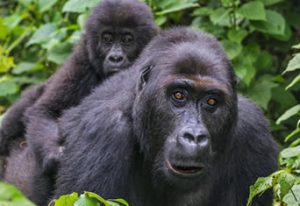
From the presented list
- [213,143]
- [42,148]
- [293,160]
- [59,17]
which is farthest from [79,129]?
[59,17]

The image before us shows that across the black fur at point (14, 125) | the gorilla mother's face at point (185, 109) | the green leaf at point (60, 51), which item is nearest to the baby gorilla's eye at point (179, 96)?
the gorilla mother's face at point (185, 109)

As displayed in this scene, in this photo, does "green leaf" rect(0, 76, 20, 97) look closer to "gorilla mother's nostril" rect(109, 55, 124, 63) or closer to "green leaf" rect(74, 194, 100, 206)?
"gorilla mother's nostril" rect(109, 55, 124, 63)

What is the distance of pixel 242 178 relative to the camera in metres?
5.20

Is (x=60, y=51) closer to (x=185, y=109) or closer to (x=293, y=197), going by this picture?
(x=185, y=109)

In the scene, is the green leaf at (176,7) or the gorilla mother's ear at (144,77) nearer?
the gorilla mother's ear at (144,77)

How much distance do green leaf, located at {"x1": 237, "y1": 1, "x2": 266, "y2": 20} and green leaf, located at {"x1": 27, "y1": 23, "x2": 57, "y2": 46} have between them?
193 centimetres

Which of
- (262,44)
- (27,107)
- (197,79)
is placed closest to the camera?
(197,79)

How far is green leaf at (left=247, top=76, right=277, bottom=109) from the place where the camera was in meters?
7.02

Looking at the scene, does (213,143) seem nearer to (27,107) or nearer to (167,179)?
(167,179)

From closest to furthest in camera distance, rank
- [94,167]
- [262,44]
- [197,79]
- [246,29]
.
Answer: [197,79] → [94,167] → [246,29] → [262,44]

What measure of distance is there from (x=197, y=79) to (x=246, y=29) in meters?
2.96

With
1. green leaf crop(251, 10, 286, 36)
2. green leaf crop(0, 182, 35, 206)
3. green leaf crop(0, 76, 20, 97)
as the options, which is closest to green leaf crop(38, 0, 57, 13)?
green leaf crop(0, 76, 20, 97)

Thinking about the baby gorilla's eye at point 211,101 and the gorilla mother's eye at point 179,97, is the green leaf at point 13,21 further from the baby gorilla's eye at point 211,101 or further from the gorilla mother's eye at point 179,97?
the baby gorilla's eye at point 211,101

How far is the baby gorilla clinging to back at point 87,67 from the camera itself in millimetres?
5707
